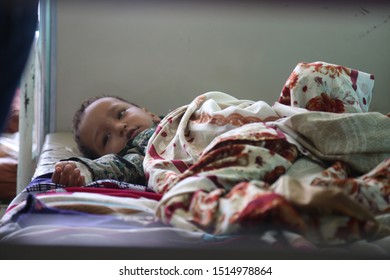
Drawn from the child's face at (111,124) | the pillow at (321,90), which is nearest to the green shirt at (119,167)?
the child's face at (111,124)

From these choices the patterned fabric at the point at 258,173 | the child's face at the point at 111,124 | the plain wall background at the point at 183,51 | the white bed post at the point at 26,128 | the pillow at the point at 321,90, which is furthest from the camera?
the plain wall background at the point at 183,51

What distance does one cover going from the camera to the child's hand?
92cm

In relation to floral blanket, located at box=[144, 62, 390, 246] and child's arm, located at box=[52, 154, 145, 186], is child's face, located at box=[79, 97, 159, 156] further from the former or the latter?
floral blanket, located at box=[144, 62, 390, 246]

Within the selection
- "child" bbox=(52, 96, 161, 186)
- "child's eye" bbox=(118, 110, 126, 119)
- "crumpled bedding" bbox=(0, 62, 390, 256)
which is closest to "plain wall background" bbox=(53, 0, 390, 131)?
"child" bbox=(52, 96, 161, 186)

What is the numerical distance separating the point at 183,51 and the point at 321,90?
111 cm

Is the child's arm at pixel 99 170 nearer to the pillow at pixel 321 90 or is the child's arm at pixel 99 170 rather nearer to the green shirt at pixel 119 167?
the green shirt at pixel 119 167

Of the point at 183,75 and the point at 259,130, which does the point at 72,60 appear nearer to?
the point at 183,75

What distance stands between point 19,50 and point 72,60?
2.91ft

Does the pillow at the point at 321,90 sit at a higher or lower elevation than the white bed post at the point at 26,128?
higher

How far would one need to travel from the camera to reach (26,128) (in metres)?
1.41

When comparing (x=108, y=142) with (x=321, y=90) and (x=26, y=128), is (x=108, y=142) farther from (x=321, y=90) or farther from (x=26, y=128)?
(x=321, y=90)

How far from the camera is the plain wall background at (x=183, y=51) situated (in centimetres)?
190
